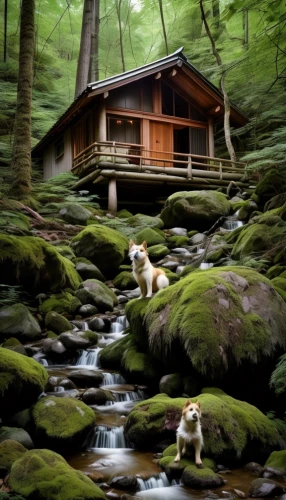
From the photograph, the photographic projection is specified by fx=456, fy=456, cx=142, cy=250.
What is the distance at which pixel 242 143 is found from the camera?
85.1 feet

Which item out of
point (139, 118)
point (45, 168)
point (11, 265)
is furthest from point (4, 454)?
point (45, 168)

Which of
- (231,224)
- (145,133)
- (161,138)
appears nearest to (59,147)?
(145,133)

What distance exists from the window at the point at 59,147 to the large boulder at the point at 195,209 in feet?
31.4

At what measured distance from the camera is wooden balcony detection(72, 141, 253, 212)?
1792 centimetres

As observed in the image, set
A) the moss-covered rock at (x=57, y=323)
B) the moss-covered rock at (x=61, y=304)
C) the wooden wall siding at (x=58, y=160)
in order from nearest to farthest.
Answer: the moss-covered rock at (x=57, y=323) < the moss-covered rock at (x=61, y=304) < the wooden wall siding at (x=58, y=160)

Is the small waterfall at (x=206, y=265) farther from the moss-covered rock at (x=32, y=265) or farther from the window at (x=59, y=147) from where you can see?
the window at (x=59, y=147)

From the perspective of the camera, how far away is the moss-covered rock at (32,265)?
31.2 ft

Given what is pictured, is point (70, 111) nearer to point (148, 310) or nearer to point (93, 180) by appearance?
point (93, 180)

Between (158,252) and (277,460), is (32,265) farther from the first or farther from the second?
(277,460)

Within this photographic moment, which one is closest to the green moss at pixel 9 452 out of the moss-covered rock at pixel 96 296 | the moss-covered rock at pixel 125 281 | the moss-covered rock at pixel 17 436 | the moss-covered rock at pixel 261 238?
the moss-covered rock at pixel 17 436

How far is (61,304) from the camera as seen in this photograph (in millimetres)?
10188

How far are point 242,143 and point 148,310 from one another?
20301mm

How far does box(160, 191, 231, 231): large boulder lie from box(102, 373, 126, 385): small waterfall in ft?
30.9

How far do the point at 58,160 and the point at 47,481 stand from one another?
21.9m
